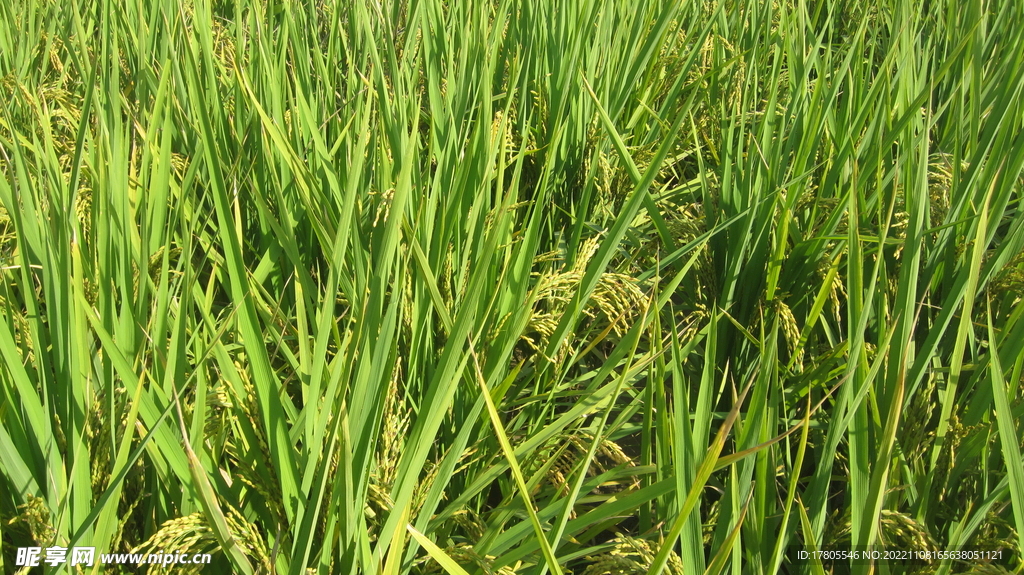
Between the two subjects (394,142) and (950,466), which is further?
(394,142)

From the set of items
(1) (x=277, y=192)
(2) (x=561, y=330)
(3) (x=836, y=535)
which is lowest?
(3) (x=836, y=535)

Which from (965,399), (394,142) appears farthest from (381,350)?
(965,399)

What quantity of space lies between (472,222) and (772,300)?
1.84ft

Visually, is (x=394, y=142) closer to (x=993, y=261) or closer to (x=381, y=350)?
(x=381, y=350)

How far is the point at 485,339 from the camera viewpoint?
1.14 meters

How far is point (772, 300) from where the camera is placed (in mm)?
1322

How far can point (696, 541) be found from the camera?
2.59 feet

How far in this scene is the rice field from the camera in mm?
828

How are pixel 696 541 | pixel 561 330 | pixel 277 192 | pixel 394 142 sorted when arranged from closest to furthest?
pixel 696 541, pixel 561 330, pixel 277 192, pixel 394 142

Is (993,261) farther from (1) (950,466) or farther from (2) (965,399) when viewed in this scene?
(1) (950,466)

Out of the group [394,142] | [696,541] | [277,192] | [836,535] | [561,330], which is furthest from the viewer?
[394,142]

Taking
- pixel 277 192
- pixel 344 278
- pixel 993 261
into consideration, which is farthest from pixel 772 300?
pixel 277 192

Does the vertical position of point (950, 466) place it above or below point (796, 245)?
below

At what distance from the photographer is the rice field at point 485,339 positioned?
83 centimetres
